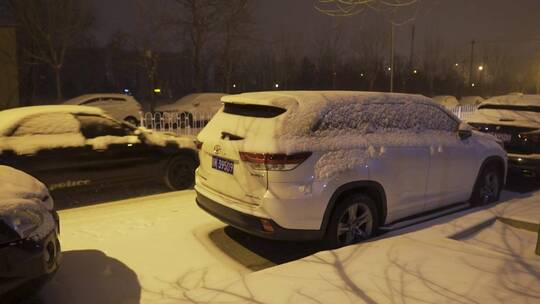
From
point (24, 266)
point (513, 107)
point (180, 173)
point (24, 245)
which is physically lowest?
point (180, 173)

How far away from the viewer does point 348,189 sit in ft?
16.1

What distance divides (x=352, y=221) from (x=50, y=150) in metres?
4.38

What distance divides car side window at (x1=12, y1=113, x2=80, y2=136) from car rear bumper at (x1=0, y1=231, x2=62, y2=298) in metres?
3.55

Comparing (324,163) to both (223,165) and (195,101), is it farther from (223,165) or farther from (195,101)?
(195,101)

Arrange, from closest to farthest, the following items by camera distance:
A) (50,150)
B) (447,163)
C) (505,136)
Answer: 1. (447,163)
2. (50,150)
3. (505,136)

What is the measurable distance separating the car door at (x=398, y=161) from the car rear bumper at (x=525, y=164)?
130 inches

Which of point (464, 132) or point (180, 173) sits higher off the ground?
point (464, 132)

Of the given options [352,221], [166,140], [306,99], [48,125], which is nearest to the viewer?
[306,99]

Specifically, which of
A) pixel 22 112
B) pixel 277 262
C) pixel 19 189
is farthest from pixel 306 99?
pixel 22 112

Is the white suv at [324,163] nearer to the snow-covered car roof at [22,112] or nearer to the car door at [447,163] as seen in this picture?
the car door at [447,163]

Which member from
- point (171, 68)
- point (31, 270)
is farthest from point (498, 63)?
point (31, 270)

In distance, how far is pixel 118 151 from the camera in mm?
7285

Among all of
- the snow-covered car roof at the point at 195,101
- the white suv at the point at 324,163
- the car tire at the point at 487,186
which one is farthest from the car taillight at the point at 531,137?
the snow-covered car roof at the point at 195,101

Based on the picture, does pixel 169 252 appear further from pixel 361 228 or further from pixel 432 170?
pixel 432 170
